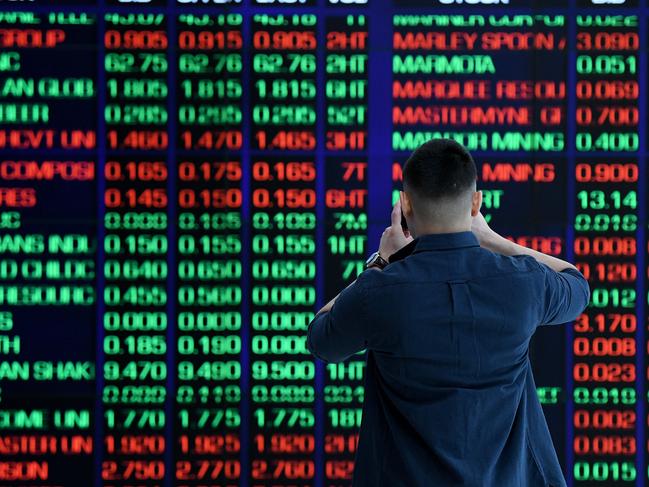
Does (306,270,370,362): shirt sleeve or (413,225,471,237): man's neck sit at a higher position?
(413,225,471,237): man's neck

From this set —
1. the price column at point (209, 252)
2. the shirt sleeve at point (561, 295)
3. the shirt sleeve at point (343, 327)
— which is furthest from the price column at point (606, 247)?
the shirt sleeve at point (343, 327)

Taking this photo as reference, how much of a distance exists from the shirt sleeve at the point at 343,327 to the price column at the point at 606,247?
201cm

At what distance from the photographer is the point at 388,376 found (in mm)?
1543

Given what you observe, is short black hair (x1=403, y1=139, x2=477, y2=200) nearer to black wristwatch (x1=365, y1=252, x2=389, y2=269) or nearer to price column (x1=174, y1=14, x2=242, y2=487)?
black wristwatch (x1=365, y1=252, x2=389, y2=269)

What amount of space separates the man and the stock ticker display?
5.53ft

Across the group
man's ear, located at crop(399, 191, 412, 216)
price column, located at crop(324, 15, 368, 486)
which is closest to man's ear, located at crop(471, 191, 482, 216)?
man's ear, located at crop(399, 191, 412, 216)

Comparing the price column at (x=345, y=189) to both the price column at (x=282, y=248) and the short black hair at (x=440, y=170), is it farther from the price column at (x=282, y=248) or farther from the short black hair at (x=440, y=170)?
the short black hair at (x=440, y=170)

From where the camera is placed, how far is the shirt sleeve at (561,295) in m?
1.57

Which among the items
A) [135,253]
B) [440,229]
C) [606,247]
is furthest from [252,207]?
[440,229]

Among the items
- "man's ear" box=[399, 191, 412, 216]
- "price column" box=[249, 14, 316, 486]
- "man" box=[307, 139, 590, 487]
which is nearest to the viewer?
"man" box=[307, 139, 590, 487]

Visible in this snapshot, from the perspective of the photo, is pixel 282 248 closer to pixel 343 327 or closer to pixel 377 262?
pixel 377 262

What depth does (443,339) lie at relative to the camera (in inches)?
59.1

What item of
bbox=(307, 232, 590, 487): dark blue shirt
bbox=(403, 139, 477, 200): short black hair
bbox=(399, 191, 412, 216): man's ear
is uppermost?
bbox=(403, 139, 477, 200): short black hair

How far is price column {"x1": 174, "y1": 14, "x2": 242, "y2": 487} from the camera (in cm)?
326
